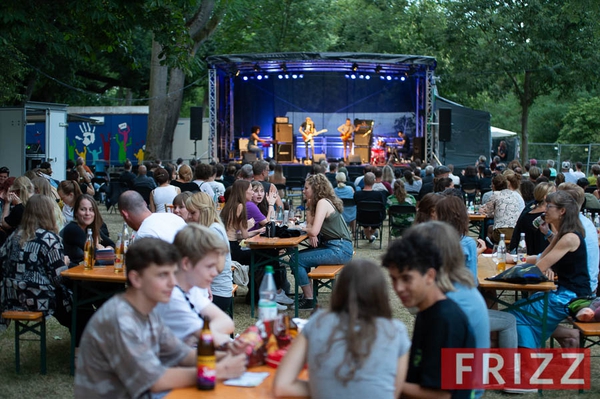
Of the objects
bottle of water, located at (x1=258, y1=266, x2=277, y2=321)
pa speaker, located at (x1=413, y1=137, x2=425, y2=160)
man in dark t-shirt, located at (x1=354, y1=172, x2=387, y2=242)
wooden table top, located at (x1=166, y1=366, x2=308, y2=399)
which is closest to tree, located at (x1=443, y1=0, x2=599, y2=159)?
pa speaker, located at (x1=413, y1=137, x2=425, y2=160)

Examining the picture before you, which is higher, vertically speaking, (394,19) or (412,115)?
(394,19)

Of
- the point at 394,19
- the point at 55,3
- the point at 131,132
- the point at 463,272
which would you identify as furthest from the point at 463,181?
the point at 394,19

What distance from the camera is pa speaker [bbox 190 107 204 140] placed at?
77.6 feet

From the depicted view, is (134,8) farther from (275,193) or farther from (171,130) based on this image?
(171,130)

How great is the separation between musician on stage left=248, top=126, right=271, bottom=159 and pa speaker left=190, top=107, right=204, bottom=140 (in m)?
1.53

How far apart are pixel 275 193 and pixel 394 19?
2402 centimetres

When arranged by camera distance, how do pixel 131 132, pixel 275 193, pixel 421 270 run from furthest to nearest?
pixel 131 132 → pixel 275 193 → pixel 421 270

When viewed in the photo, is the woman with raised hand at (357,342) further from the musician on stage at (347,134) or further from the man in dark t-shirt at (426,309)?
the musician on stage at (347,134)

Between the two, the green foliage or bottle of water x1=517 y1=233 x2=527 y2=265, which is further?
the green foliage

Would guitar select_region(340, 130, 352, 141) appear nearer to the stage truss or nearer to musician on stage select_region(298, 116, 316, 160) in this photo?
musician on stage select_region(298, 116, 316, 160)

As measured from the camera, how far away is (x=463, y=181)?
51.9 feet

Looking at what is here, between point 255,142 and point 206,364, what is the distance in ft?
67.8

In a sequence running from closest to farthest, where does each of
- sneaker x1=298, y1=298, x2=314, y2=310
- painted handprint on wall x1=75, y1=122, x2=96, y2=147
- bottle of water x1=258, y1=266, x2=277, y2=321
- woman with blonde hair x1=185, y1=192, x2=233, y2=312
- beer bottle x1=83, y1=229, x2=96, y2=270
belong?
bottle of water x1=258, y1=266, x2=277, y2=321, woman with blonde hair x1=185, y1=192, x2=233, y2=312, beer bottle x1=83, y1=229, x2=96, y2=270, sneaker x1=298, y1=298, x2=314, y2=310, painted handprint on wall x1=75, y1=122, x2=96, y2=147

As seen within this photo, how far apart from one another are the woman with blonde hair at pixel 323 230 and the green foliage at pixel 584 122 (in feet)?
116
